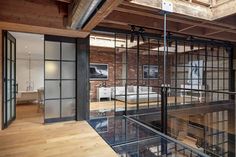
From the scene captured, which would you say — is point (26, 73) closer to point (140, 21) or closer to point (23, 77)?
point (23, 77)

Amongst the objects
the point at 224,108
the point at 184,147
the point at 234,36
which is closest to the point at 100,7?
the point at 184,147

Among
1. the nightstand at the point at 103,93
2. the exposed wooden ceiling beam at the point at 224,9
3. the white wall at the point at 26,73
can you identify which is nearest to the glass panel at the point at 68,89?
the exposed wooden ceiling beam at the point at 224,9

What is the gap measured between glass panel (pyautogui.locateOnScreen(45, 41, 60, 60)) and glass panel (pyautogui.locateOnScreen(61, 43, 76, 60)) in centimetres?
14

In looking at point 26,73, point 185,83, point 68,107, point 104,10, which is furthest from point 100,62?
point 104,10

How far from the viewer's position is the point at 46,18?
11.4 ft

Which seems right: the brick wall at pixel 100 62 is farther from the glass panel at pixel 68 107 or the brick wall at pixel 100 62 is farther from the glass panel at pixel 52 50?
the glass panel at pixel 52 50

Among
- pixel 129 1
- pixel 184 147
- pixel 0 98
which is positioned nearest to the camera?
pixel 184 147

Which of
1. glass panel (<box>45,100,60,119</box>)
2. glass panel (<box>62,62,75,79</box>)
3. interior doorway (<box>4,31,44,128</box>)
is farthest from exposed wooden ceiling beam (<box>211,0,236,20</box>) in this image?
interior doorway (<box>4,31,44,128</box>)

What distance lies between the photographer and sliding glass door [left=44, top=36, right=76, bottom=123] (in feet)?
13.8

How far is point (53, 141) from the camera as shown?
3.06 metres

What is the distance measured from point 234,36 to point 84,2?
5.91 meters

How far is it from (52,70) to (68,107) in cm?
102

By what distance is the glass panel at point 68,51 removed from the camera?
14.3 ft

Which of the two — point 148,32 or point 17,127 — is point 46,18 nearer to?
point 17,127
